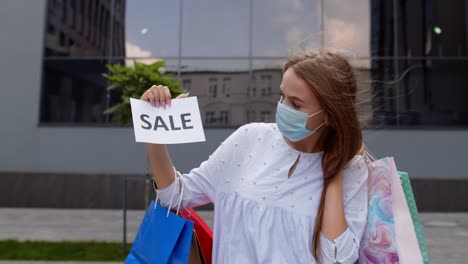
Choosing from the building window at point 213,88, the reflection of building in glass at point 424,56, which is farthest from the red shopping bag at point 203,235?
the reflection of building in glass at point 424,56

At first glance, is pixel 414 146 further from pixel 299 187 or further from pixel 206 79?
pixel 299 187

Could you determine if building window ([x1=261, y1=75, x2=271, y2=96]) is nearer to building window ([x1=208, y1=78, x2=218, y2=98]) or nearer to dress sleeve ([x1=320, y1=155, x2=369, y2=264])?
building window ([x1=208, y1=78, x2=218, y2=98])

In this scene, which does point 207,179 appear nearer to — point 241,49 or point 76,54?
point 241,49

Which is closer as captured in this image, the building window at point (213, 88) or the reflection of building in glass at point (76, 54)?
Result: the building window at point (213, 88)

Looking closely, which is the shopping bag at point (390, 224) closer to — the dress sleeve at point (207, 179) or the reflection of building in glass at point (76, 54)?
the dress sleeve at point (207, 179)

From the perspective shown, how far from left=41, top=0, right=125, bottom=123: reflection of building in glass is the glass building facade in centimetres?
3

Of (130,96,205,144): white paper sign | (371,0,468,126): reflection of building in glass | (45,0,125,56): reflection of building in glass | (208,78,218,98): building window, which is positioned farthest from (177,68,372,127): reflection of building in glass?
(130,96,205,144): white paper sign

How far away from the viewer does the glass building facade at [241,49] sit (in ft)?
42.5

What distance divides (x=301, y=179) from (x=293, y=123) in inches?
8.0

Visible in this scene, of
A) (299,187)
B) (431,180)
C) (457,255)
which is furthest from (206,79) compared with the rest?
(299,187)

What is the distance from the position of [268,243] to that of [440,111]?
13.2 metres

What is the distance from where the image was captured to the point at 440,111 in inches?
510

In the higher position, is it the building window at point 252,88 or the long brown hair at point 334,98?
the building window at point 252,88

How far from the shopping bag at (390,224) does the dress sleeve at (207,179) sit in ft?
1.71
